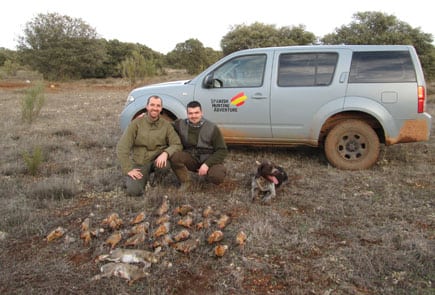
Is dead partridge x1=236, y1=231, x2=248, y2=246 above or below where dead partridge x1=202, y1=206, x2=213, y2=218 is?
below

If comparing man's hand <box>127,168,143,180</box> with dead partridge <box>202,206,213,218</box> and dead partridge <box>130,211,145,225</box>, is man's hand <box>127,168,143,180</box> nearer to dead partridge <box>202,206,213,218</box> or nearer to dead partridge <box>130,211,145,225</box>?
dead partridge <box>130,211,145,225</box>

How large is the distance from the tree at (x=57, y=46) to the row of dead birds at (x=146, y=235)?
2866 cm

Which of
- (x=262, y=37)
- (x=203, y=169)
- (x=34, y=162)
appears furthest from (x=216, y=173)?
(x=262, y=37)

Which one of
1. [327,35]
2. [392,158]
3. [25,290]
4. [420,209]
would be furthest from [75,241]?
[327,35]

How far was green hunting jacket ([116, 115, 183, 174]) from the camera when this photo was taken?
471cm

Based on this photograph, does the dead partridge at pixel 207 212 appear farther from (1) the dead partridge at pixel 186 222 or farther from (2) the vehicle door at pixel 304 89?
(2) the vehicle door at pixel 304 89

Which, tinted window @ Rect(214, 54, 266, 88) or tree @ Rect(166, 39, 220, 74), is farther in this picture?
tree @ Rect(166, 39, 220, 74)

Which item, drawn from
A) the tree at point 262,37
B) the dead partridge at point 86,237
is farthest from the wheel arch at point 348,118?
the tree at point 262,37

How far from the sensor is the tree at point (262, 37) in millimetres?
28094

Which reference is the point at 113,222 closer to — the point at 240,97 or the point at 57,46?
the point at 240,97

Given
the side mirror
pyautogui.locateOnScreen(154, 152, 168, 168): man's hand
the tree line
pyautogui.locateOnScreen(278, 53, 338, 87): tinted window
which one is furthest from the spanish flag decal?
the tree line

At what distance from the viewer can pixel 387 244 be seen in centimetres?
341

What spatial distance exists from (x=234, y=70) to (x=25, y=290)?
4416 millimetres

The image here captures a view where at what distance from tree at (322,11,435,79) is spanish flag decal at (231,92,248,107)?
18.3 metres
